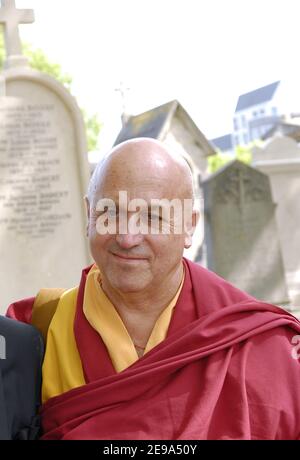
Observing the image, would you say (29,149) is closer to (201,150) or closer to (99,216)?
(99,216)

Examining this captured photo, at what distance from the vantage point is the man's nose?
6.42ft

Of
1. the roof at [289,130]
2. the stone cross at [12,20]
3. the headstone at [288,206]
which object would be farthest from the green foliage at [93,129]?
the stone cross at [12,20]

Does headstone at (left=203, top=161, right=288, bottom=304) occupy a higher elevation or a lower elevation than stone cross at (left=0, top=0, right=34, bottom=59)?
lower

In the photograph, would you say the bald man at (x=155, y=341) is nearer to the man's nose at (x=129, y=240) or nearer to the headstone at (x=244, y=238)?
the man's nose at (x=129, y=240)

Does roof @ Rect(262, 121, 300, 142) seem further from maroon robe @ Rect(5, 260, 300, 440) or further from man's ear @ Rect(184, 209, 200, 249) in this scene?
maroon robe @ Rect(5, 260, 300, 440)

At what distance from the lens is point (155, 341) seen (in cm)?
206

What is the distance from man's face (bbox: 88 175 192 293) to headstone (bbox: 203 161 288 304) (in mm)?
6889

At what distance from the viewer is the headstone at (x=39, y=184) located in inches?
243

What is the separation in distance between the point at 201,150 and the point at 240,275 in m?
6.06

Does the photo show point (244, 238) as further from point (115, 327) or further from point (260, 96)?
point (260, 96)

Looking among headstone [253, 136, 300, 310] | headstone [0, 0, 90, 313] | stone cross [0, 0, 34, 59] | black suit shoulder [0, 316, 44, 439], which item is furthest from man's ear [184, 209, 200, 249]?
headstone [253, 136, 300, 310]

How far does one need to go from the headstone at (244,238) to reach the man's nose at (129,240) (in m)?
6.95

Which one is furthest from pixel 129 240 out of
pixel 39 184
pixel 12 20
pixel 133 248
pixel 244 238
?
pixel 244 238

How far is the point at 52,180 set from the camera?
247 inches
